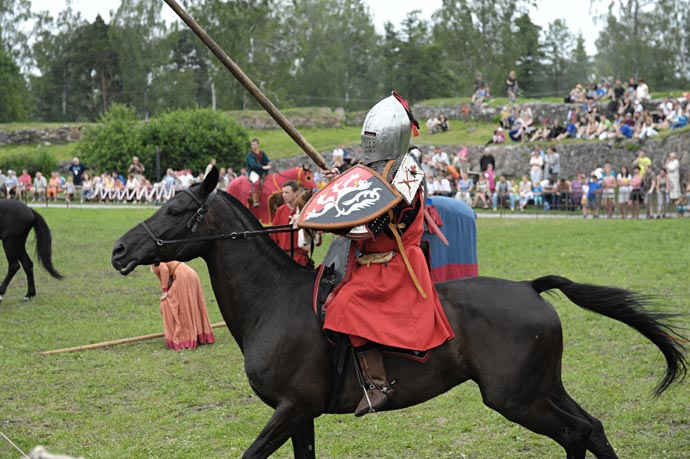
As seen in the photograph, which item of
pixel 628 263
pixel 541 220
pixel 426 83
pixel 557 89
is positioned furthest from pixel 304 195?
pixel 557 89

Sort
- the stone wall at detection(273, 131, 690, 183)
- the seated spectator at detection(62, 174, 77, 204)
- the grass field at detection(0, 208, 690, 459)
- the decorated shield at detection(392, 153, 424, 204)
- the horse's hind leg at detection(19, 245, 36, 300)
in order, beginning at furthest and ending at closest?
the seated spectator at detection(62, 174, 77, 204) → the stone wall at detection(273, 131, 690, 183) → the horse's hind leg at detection(19, 245, 36, 300) → the grass field at detection(0, 208, 690, 459) → the decorated shield at detection(392, 153, 424, 204)

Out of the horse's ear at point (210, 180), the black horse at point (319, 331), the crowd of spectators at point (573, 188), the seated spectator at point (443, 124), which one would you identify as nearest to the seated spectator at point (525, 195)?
the crowd of spectators at point (573, 188)

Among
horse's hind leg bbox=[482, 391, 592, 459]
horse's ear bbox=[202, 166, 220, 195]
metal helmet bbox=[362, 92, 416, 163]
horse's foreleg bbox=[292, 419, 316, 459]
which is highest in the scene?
metal helmet bbox=[362, 92, 416, 163]

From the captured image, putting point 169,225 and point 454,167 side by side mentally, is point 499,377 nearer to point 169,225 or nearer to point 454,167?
point 169,225

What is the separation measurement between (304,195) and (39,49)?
69.5 meters

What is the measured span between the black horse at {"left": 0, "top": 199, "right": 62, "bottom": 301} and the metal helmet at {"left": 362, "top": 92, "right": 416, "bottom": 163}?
11.0m

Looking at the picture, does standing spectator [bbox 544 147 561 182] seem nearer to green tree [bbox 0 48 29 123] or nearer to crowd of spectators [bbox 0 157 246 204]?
crowd of spectators [bbox 0 157 246 204]

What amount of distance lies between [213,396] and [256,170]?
30.4ft

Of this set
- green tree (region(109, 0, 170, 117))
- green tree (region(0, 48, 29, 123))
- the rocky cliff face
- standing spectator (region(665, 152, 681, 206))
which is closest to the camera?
standing spectator (region(665, 152, 681, 206))

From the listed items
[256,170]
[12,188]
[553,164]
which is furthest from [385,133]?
[12,188]

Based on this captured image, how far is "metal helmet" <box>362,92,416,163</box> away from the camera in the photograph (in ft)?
19.6

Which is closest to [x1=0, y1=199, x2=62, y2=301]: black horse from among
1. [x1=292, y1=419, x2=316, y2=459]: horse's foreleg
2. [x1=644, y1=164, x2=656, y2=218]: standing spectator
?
[x1=292, y1=419, x2=316, y2=459]: horse's foreleg

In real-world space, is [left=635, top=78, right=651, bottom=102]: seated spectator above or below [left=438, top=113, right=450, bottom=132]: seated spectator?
above

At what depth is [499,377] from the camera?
5.76 meters
